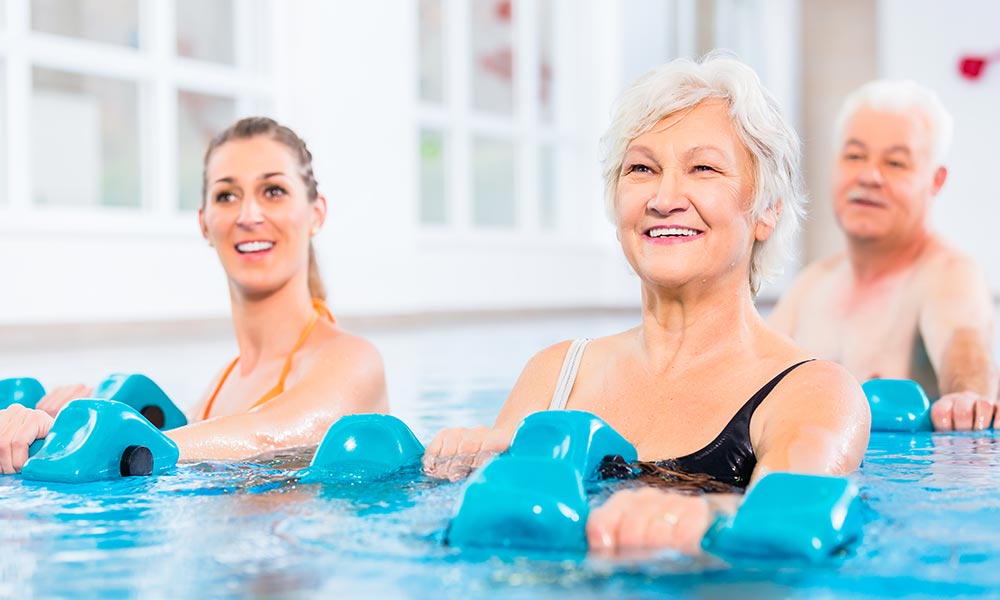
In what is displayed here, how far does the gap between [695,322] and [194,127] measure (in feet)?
27.8

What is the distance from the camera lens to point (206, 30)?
32.9ft

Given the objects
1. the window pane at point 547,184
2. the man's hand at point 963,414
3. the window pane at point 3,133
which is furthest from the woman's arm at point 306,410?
the window pane at point 547,184

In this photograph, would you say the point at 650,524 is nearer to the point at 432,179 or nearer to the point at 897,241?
the point at 897,241

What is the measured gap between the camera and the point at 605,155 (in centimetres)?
251

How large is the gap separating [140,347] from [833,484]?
6469 mm

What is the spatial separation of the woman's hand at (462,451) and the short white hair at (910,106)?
2228 mm

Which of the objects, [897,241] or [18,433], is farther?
[897,241]

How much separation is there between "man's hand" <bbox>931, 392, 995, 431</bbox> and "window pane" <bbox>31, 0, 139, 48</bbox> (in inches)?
296

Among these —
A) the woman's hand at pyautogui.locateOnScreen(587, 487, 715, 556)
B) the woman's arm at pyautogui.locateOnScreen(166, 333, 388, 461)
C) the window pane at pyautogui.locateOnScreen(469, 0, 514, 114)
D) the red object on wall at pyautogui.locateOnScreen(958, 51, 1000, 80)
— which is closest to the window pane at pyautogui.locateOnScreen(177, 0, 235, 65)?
the window pane at pyautogui.locateOnScreen(469, 0, 514, 114)

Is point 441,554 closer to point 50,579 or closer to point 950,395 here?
point 50,579

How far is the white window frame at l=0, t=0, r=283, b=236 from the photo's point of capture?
8148mm

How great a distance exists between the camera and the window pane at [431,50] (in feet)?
38.6

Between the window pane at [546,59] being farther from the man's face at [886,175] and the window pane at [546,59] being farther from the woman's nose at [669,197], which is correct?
the woman's nose at [669,197]

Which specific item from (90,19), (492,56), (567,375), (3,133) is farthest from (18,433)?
(492,56)
